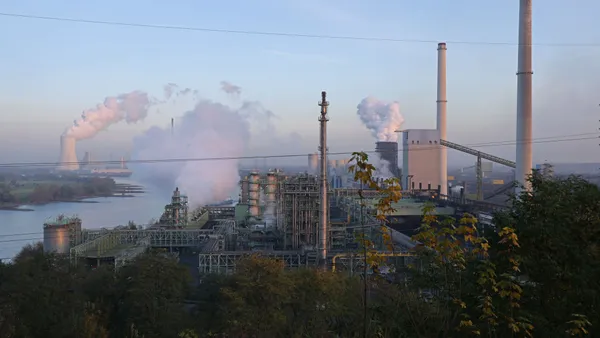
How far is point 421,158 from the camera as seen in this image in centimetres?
2111

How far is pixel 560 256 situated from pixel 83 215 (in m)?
25.7

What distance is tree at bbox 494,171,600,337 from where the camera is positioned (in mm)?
2023

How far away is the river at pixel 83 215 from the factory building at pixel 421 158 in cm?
1215

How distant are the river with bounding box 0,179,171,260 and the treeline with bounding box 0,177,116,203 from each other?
73 centimetres

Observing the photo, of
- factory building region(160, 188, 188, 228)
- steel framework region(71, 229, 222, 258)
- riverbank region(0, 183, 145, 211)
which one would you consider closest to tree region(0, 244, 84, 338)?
steel framework region(71, 229, 222, 258)

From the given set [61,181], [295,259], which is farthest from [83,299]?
[61,181]

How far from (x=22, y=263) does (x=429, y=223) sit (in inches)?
272

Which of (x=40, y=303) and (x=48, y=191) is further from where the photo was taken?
(x=48, y=191)

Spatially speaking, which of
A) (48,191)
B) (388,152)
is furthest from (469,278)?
(48,191)

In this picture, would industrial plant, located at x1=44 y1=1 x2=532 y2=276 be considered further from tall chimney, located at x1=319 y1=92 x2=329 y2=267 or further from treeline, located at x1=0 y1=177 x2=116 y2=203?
treeline, located at x1=0 y1=177 x2=116 y2=203

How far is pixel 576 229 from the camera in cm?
221

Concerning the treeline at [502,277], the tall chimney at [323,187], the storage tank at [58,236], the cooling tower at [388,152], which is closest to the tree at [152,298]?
the treeline at [502,277]

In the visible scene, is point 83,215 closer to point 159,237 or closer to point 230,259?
point 159,237

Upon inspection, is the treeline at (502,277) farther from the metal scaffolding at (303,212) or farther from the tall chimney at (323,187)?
the metal scaffolding at (303,212)
